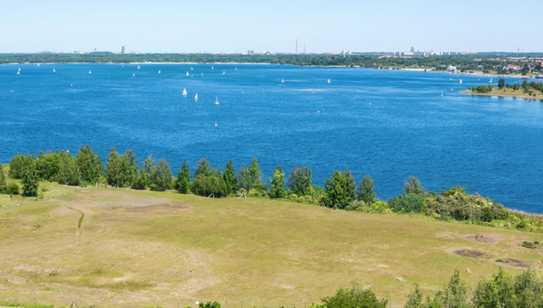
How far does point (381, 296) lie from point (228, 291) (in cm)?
922

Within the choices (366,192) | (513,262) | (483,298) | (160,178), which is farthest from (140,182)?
(483,298)

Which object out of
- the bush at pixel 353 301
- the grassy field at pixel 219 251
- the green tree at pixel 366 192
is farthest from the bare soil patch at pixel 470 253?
the bush at pixel 353 301

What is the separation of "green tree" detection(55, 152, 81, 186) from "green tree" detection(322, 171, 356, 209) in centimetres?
2731

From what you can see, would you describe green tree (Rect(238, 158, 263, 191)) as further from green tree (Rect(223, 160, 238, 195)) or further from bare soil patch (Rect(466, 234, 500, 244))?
bare soil patch (Rect(466, 234, 500, 244))

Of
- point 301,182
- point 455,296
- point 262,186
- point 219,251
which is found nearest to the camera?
point 455,296

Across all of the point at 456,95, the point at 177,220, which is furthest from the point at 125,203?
the point at 456,95

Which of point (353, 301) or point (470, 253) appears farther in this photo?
point (470, 253)

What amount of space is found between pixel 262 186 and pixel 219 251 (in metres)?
21.5

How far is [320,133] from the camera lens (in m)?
110

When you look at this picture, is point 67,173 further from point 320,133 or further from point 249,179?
point 320,133

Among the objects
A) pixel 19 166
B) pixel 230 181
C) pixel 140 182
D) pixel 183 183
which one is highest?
pixel 19 166

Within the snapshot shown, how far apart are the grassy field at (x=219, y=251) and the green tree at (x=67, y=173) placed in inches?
212

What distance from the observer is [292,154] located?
9081 cm

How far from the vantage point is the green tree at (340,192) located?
61.0 meters
